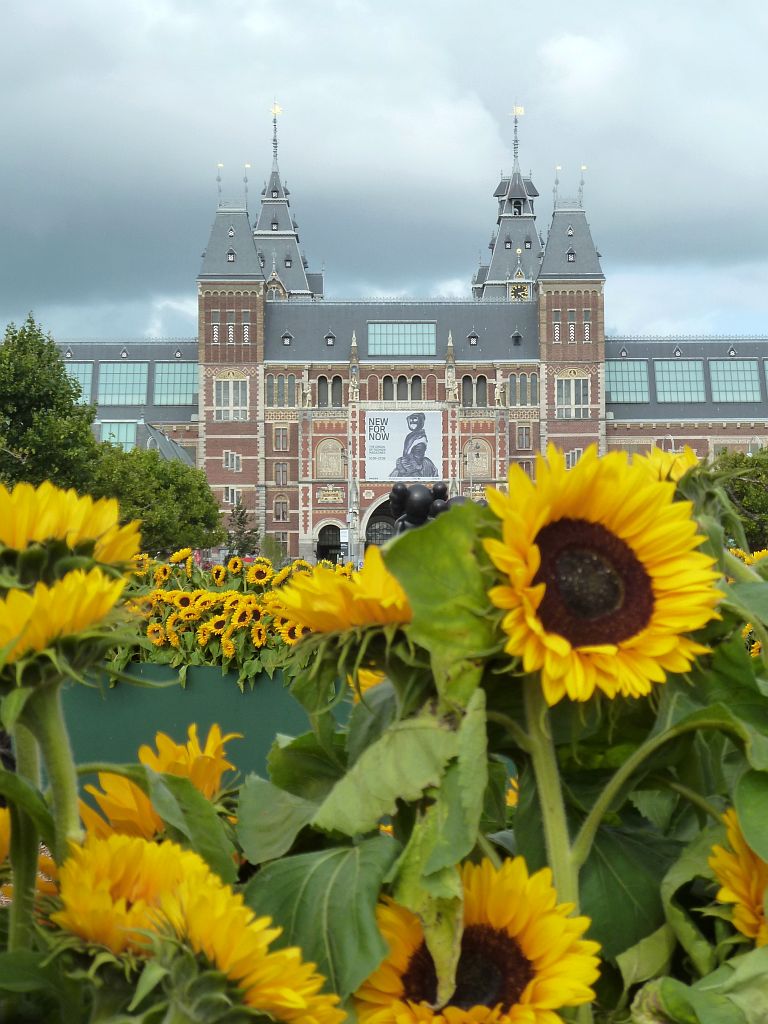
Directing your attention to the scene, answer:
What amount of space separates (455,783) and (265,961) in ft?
0.53

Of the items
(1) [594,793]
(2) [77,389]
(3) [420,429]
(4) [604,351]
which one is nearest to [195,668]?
(1) [594,793]

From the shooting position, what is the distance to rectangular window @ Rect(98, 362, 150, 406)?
4506cm

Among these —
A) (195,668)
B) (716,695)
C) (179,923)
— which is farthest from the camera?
(195,668)

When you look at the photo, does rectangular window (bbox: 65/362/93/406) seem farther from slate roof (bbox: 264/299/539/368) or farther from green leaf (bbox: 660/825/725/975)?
green leaf (bbox: 660/825/725/975)

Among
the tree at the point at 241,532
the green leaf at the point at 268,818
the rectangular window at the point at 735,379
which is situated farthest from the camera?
the rectangular window at the point at 735,379

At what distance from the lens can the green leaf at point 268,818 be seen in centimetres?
78

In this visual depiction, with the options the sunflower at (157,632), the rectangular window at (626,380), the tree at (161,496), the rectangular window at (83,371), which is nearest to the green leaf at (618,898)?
the sunflower at (157,632)

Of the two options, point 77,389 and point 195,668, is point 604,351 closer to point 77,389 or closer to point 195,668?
point 77,389

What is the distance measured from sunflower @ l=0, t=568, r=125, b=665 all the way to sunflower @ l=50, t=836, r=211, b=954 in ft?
0.39

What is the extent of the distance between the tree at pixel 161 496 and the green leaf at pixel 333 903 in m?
21.9

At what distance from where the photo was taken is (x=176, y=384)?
45.1 meters

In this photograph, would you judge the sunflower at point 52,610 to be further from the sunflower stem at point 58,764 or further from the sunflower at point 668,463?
the sunflower at point 668,463

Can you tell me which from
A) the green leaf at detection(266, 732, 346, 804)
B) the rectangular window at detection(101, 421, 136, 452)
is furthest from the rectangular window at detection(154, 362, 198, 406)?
the green leaf at detection(266, 732, 346, 804)

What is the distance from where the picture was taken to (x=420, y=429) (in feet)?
134
